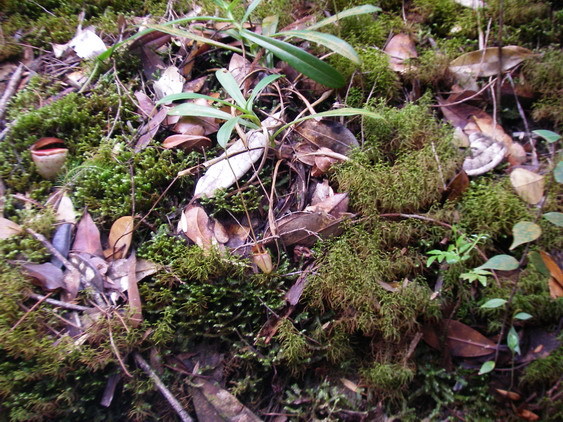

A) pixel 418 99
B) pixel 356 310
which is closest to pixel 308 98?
pixel 418 99

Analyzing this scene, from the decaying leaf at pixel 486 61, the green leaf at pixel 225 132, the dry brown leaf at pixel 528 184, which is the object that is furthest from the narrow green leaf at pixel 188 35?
the dry brown leaf at pixel 528 184

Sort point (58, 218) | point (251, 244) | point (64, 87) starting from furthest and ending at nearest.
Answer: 1. point (64, 87)
2. point (58, 218)
3. point (251, 244)

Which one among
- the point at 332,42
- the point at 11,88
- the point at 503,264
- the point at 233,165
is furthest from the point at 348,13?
the point at 11,88

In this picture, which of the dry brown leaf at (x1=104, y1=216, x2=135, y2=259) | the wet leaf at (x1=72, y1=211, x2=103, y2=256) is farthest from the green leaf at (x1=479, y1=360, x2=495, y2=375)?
the wet leaf at (x1=72, y1=211, x2=103, y2=256)

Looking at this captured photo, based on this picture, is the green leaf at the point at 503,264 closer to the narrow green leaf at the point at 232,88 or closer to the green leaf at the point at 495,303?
the green leaf at the point at 495,303

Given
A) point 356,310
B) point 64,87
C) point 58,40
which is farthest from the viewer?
point 58,40

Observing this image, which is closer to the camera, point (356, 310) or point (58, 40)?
point (356, 310)

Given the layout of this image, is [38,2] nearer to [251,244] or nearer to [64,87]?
[64,87]
